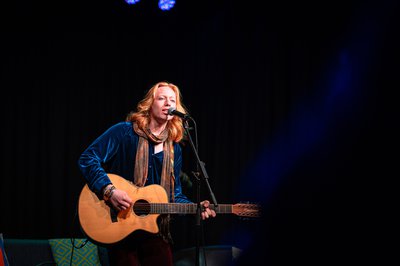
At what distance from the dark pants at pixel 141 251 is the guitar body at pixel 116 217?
54 millimetres

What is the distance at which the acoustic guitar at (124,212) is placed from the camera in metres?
3.18

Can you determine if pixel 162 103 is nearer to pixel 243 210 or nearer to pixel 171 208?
pixel 171 208

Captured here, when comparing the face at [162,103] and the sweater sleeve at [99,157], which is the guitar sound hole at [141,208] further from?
the face at [162,103]

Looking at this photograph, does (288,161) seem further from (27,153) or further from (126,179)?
(27,153)

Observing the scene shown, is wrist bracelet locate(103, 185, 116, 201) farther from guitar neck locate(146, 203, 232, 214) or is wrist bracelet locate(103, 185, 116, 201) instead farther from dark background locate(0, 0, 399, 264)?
dark background locate(0, 0, 399, 264)

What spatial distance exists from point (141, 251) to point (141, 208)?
32 cm

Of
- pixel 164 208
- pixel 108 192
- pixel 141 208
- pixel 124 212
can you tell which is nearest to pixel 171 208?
pixel 164 208

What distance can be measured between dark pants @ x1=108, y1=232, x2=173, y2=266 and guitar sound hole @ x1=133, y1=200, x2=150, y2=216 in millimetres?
157

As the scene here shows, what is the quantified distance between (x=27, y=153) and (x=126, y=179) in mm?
2390

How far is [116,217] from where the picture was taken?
3.24 meters

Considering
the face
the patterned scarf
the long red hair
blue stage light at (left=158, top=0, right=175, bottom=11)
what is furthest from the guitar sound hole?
blue stage light at (left=158, top=0, right=175, bottom=11)

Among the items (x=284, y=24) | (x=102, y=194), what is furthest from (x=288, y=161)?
(x=284, y=24)

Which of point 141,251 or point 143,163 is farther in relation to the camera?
point 143,163

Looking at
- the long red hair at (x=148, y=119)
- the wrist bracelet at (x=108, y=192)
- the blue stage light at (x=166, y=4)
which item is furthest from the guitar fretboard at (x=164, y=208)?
the blue stage light at (x=166, y=4)
